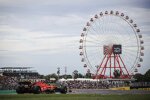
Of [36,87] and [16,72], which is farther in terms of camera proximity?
[16,72]

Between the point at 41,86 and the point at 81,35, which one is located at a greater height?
the point at 81,35

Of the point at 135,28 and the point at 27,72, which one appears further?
the point at 27,72

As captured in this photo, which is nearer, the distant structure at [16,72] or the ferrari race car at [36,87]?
the ferrari race car at [36,87]

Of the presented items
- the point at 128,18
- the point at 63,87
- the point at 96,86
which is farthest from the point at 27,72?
the point at 63,87

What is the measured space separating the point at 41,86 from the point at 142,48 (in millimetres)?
49474

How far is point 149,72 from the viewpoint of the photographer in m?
160

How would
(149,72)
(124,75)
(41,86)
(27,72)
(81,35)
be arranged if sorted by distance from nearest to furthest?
(41,86), (81,35), (124,75), (27,72), (149,72)

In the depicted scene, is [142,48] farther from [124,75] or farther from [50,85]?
[50,85]

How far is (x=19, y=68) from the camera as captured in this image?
341 ft

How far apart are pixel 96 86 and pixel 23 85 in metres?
47.4

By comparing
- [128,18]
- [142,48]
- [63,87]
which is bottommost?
[63,87]

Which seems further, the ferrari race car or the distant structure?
the distant structure

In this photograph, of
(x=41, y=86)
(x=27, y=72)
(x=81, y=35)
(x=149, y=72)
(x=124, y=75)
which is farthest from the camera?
(x=149, y=72)

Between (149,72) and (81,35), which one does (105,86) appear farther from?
(149,72)
